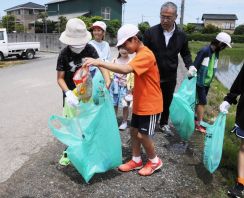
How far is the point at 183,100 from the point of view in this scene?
4621 mm

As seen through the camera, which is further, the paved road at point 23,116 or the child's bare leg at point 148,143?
the paved road at point 23,116

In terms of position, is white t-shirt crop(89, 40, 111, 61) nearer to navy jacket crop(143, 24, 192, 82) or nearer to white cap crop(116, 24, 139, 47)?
navy jacket crop(143, 24, 192, 82)

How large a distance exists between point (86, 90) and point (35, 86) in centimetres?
678

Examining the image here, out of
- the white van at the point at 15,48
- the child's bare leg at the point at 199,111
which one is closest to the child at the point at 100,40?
the child's bare leg at the point at 199,111

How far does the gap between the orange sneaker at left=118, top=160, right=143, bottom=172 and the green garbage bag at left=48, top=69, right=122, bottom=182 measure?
28 centimetres

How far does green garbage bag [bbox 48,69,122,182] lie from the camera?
3.30 metres

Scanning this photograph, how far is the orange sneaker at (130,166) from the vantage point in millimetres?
3758

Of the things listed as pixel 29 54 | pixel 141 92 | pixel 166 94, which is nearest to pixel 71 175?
pixel 141 92

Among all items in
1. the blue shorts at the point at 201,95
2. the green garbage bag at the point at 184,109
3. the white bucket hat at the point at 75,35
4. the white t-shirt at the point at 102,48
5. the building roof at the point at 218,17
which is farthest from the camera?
the building roof at the point at 218,17

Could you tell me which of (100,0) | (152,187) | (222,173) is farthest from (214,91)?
(100,0)

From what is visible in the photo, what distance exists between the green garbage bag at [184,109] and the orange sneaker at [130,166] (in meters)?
1.01

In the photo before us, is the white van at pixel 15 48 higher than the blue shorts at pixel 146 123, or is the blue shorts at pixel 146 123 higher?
the blue shorts at pixel 146 123

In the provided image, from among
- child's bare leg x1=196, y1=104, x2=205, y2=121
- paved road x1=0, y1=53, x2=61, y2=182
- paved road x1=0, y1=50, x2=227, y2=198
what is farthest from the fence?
child's bare leg x1=196, y1=104, x2=205, y2=121

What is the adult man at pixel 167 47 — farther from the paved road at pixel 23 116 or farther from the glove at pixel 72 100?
the paved road at pixel 23 116
